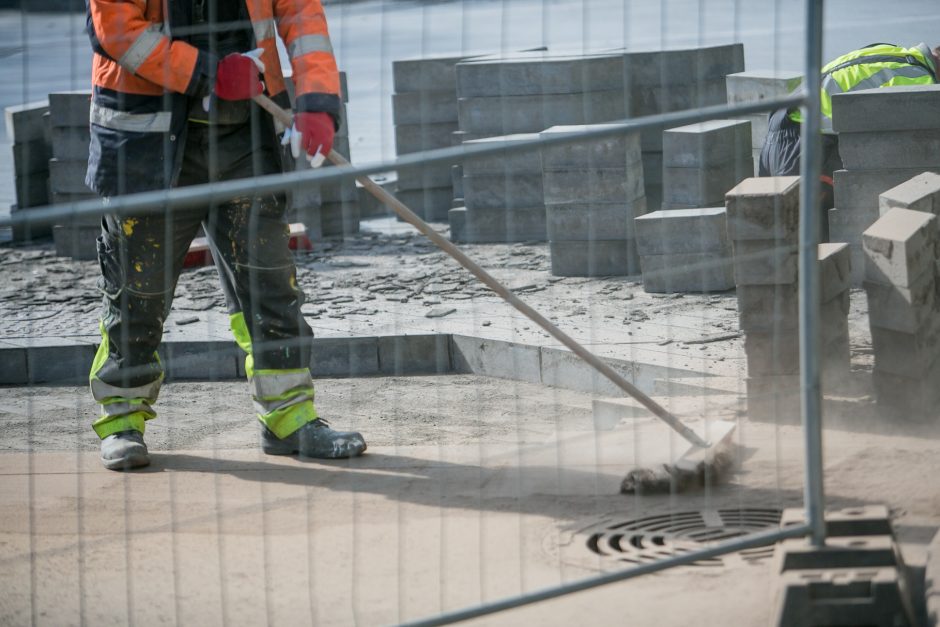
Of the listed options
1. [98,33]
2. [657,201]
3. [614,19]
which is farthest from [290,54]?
[614,19]

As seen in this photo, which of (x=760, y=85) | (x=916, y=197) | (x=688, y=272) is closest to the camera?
(x=916, y=197)

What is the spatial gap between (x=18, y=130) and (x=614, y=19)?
12.5 m

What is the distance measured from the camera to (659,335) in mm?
6328

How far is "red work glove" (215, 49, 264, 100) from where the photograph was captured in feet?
14.8

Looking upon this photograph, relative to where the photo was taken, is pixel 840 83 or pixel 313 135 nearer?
pixel 313 135

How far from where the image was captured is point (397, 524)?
4.04 meters

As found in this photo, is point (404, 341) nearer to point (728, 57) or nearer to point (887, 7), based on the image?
point (728, 57)

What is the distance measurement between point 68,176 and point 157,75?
4.74 meters

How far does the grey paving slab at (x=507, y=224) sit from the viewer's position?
29.1 feet

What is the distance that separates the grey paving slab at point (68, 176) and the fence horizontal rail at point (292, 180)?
636 centimetres

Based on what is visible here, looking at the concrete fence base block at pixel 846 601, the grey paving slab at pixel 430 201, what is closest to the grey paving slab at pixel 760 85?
the grey paving slab at pixel 430 201

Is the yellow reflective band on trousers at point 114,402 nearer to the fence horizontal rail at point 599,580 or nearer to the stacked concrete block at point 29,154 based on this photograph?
the fence horizontal rail at point 599,580

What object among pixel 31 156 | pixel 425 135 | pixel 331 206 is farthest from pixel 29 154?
pixel 425 135

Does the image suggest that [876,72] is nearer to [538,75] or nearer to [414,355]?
[538,75]
